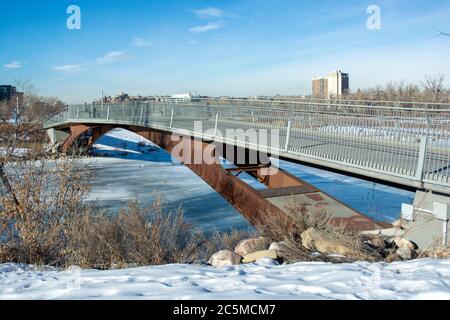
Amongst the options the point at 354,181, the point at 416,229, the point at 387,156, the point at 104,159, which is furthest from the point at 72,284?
the point at 104,159

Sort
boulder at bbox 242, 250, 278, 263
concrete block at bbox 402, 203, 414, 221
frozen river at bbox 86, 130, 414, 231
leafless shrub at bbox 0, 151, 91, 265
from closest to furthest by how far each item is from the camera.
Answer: boulder at bbox 242, 250, 278, 263 → concrete block at bbox 402, 203, 414, 221 → leafless shrub at bbox 0, 151, 91, 265 → frozen river at bbox 86, 130, 414, 231

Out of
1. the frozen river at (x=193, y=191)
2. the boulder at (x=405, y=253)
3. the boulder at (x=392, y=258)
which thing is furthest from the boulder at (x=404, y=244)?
the frozen river at (x=193, y=191)

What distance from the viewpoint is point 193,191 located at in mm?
20141

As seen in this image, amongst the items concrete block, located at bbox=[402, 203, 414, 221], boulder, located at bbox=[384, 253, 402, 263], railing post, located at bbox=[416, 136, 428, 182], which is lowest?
boulder, located at bbox=[384, 253, 402, 263]

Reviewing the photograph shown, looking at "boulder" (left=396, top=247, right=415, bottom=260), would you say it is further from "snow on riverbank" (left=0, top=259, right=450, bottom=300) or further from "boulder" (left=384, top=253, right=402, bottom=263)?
"snow on riverbank" (left=0, top=259, right=450, bottom=300)

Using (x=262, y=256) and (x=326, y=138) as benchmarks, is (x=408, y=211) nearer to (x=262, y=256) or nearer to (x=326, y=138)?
(x=262, y=256)

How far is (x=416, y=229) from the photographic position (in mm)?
6266

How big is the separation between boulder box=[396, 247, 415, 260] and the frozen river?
5976mm

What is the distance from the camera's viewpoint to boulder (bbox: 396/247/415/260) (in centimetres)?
570

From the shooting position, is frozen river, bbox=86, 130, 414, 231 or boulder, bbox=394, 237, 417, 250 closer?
boulder, bbox=394, 237, 417, 250

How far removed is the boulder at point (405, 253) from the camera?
5.70 metres

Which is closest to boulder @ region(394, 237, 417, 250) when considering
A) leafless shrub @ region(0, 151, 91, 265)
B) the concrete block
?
the concrete block

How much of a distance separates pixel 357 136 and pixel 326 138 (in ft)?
2.61
